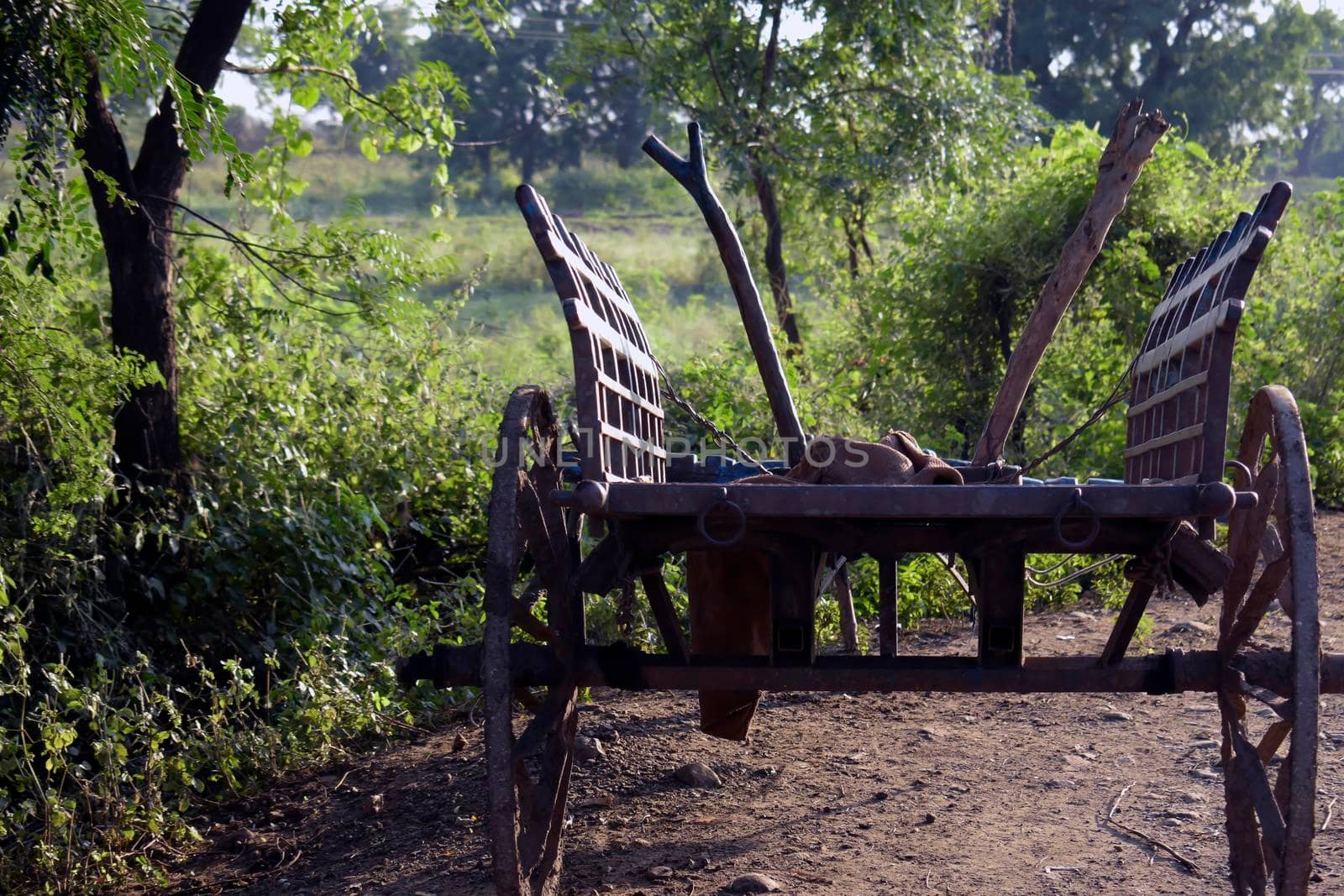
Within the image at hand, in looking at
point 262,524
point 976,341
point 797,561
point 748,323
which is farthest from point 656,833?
point 976,341

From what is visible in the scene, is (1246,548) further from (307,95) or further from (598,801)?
(307,95)

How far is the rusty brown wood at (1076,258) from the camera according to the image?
4.05m

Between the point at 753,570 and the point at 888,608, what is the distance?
434 mm

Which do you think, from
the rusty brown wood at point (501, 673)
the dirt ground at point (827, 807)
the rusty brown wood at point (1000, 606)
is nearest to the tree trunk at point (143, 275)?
the dirt ground at point (827, 807)

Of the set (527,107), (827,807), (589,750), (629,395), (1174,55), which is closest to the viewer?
(629,395)

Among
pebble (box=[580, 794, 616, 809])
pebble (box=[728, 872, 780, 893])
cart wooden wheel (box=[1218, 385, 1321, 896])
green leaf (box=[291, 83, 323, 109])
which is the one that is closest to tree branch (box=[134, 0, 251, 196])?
green leaf (box=[291, 83, 323, 109])

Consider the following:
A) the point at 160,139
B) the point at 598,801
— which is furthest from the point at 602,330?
the point at 160,139

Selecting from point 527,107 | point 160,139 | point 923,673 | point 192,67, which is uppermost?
point 527,107

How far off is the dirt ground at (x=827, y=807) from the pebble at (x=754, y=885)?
4cm

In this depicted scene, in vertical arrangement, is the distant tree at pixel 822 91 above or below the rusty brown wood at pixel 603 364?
above

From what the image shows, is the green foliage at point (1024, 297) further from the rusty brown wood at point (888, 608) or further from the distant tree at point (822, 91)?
the rusty brown wood at point (888, 608)

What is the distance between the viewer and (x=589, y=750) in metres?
4.37

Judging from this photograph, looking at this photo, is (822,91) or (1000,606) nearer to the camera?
(1000,606)

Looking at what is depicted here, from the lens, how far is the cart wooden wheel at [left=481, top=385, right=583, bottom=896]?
98.8 inches
